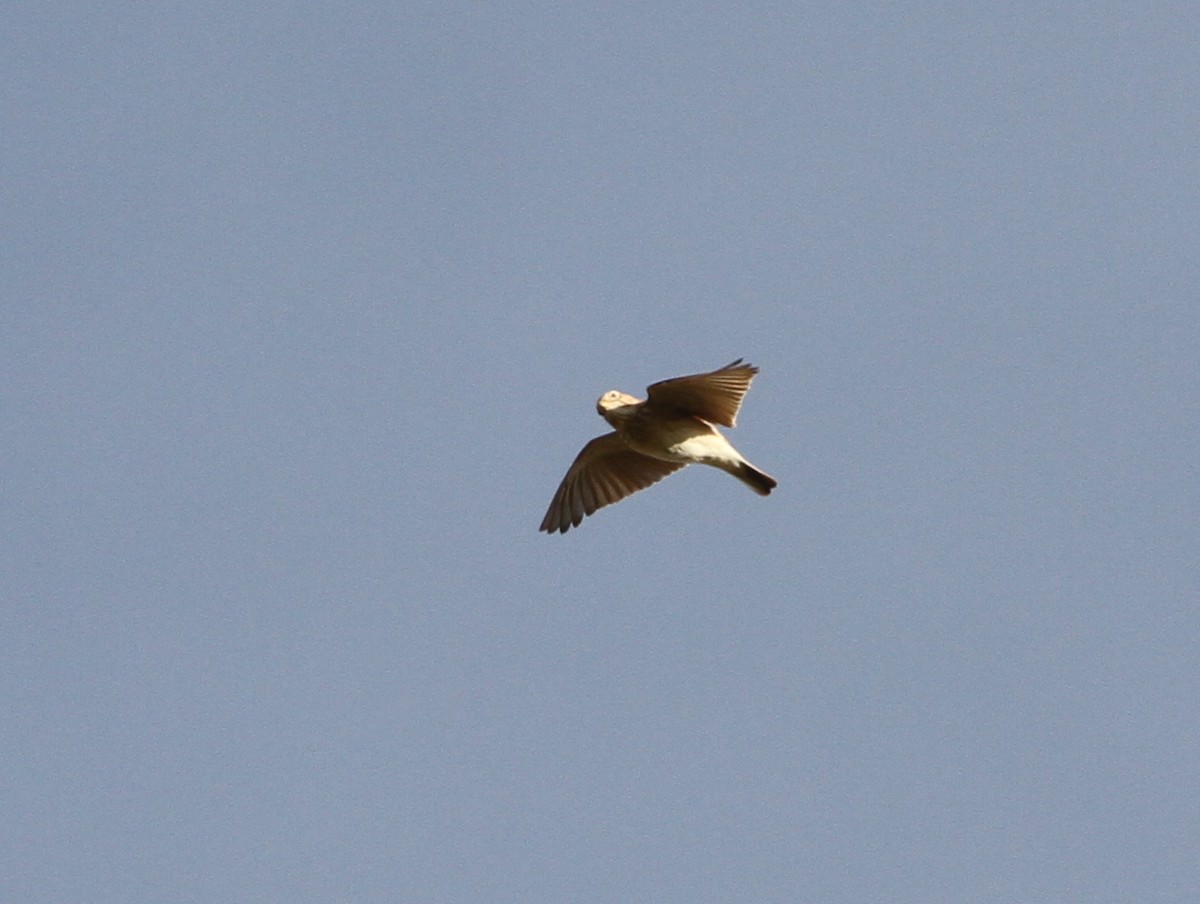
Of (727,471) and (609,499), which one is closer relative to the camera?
(727,471)

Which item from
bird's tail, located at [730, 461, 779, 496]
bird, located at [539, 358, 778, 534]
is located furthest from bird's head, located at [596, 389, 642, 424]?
bird's tail, located at [730, 461, 779, 496]

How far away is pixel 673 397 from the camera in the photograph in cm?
1700

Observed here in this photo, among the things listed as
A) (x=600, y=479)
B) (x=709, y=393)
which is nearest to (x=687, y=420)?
(x=709, y=393)

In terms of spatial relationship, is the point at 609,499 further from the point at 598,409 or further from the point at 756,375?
the point at 756,375

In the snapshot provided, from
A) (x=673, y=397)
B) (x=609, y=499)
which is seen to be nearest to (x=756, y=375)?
(x=673, y=397)

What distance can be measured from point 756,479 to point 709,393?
970 mm

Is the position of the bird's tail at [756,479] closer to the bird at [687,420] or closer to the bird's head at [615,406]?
the bird at [687,420]

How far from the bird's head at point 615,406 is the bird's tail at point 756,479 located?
1211 mm

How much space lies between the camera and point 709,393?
16.9 meters

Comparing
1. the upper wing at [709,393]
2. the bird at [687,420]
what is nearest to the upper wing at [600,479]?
the bird at [687,420]

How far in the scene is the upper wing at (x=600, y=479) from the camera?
61.1ft

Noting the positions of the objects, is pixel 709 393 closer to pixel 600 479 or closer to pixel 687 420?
pixel 687 420

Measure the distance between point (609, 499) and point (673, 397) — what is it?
6.60ft

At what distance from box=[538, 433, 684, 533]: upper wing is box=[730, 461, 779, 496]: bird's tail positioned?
1563mm
